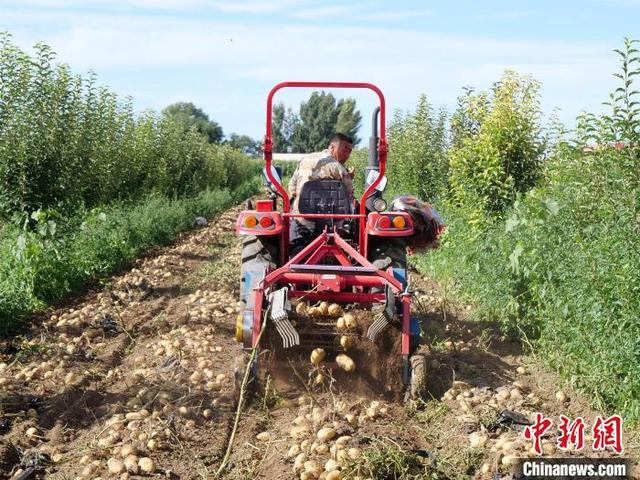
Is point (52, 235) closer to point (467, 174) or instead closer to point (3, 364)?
point (3, 364)

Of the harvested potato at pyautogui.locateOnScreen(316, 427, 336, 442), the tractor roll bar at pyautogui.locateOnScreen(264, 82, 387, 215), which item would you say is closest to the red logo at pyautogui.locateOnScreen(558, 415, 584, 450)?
the harvested potato at pyautogui.locateOnScreen(316, 427, 336, 442)

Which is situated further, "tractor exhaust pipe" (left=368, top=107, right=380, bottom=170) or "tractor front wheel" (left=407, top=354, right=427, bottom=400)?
"tractor exhaust pipe" (left=368, top=107, right=380, bottom=170)

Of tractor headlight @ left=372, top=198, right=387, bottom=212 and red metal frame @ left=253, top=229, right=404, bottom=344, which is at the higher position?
tractor headlight @ left=372, top=198, right=387, bottom=212

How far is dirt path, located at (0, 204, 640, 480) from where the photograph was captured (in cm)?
464

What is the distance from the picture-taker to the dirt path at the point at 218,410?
464 cm

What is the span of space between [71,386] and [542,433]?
3665mm

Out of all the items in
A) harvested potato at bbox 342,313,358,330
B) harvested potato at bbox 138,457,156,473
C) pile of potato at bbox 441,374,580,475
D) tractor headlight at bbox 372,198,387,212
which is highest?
tractor headlight at bbox 372,198,387,212

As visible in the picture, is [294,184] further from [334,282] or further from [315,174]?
[334,282]

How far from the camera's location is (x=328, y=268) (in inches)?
233

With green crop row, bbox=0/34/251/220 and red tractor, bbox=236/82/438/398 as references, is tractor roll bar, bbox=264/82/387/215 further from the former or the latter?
green crop row, bbox=0/34/251/220

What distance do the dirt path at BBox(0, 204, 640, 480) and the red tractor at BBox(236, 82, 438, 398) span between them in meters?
0.45

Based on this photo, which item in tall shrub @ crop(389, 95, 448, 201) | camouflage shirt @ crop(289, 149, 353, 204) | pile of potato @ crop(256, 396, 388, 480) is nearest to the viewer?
pile of potato @ crop(256, 396, 388, 480)

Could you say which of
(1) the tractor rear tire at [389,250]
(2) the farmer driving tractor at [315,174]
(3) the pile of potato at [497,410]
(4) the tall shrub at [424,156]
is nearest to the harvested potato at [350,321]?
(3) the pile of potato at [497,410]

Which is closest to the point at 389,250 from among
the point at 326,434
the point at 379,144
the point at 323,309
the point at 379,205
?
the point at 379,205
